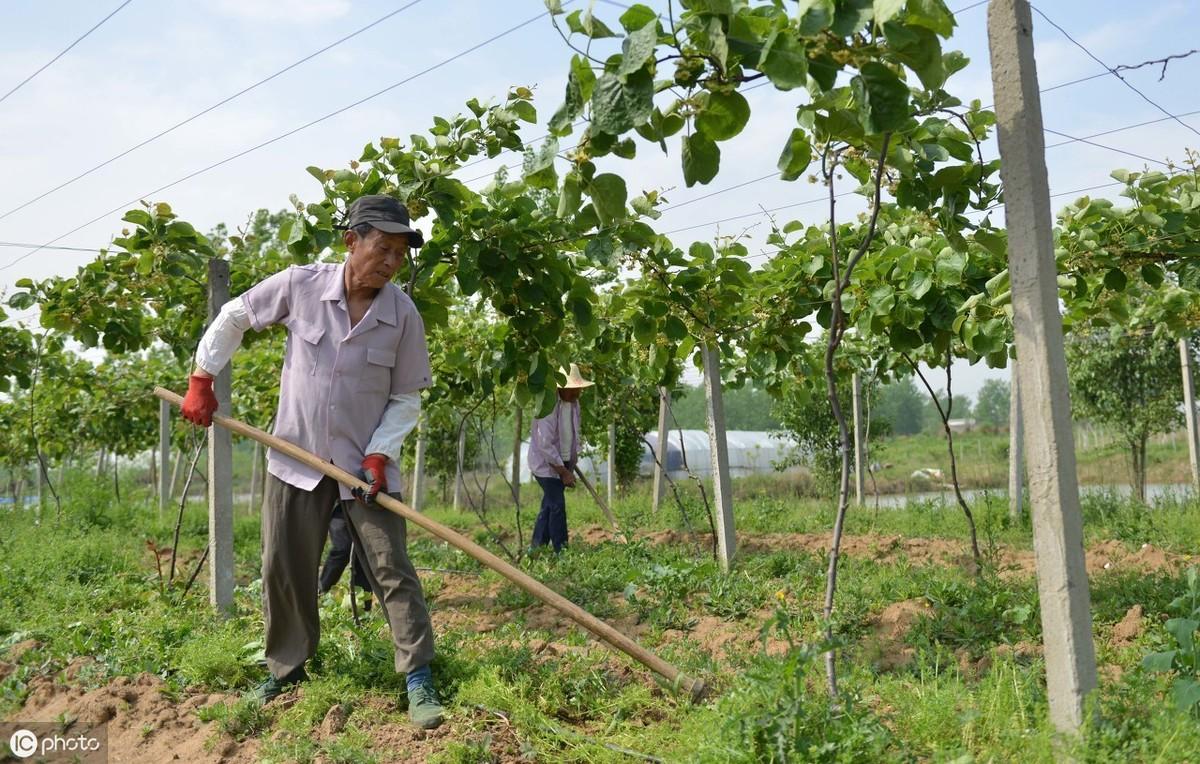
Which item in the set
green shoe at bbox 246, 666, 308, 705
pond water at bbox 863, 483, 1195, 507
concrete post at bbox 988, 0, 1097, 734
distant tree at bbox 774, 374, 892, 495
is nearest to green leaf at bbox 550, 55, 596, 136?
concrete post at bbox 988, 0, 1097, 734

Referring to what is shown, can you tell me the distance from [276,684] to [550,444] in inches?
162

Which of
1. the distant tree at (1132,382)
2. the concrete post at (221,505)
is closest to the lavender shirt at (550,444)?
the concrete post at (221,505)

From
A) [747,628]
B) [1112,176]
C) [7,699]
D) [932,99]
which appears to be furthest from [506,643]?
[1112,176]

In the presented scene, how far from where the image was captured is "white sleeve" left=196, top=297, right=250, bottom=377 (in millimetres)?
3811

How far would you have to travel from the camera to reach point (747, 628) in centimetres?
463

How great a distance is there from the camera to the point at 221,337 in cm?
382

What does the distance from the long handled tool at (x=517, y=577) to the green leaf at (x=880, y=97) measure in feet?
6.12

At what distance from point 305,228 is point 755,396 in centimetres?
4369

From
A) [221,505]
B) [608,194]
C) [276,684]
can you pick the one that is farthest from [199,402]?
[608,194]

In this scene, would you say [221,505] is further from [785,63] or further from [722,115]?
[785,63]

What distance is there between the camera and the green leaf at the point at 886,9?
2.14 m

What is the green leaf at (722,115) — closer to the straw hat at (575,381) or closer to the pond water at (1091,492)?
the straw hat at (575,381)

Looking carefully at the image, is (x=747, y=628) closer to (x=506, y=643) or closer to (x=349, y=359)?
(x=506, y=643)

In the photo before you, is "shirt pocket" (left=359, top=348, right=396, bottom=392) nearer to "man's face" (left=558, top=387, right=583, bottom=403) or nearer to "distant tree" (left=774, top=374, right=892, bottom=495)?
"man's face" (left=558, top=387, right=583, bottom=403)
